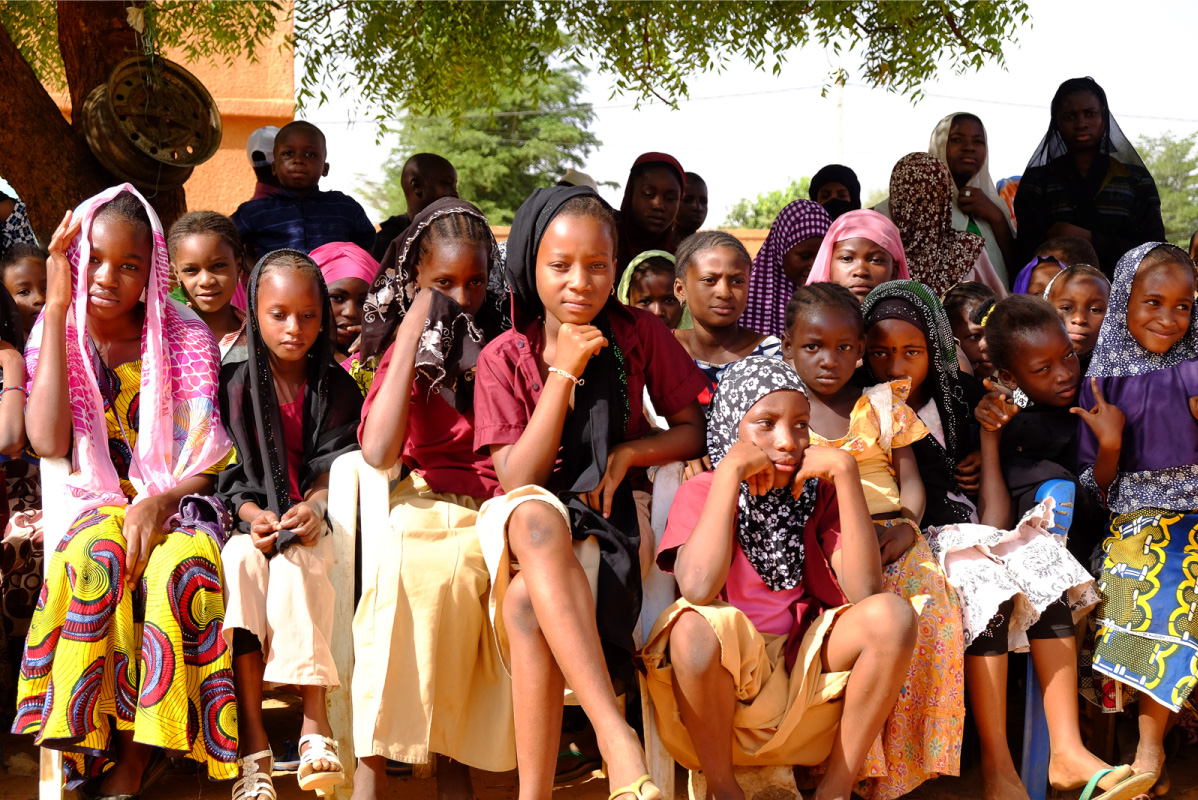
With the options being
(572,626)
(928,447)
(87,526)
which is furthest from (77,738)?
(928,447)

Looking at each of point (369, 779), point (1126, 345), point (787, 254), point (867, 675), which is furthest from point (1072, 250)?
point (369, 779)

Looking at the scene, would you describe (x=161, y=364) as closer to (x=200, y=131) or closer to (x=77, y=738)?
(x=77, y=738)

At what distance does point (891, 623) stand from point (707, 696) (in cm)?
57

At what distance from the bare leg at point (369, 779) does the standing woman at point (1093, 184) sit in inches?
198

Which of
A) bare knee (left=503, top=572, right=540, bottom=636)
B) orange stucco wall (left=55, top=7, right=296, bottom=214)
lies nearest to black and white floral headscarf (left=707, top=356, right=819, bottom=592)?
bare knee (left=503, top=572, right=540, bottom=636)

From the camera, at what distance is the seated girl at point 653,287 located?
16.9ft

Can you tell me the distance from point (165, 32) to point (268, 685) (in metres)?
4.56

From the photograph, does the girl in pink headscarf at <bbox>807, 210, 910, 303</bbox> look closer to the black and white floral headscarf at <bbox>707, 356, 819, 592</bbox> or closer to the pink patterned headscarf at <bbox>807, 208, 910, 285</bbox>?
the pink patterned headscarf at <bbox>807, 208, 910, 285</bbox>

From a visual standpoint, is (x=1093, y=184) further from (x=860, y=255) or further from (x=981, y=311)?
(x=860, y=255)

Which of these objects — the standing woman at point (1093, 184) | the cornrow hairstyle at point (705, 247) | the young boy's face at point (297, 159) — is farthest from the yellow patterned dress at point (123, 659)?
the standing woman at point (1093, 184)

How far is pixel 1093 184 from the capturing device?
6.46 meters

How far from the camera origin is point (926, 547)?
3607 millimetres

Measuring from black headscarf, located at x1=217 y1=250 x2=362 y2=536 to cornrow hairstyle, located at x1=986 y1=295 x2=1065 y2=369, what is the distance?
242 cm

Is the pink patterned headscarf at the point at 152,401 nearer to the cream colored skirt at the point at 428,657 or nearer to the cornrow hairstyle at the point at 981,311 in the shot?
the cream colored skirt at the point at 428,657
